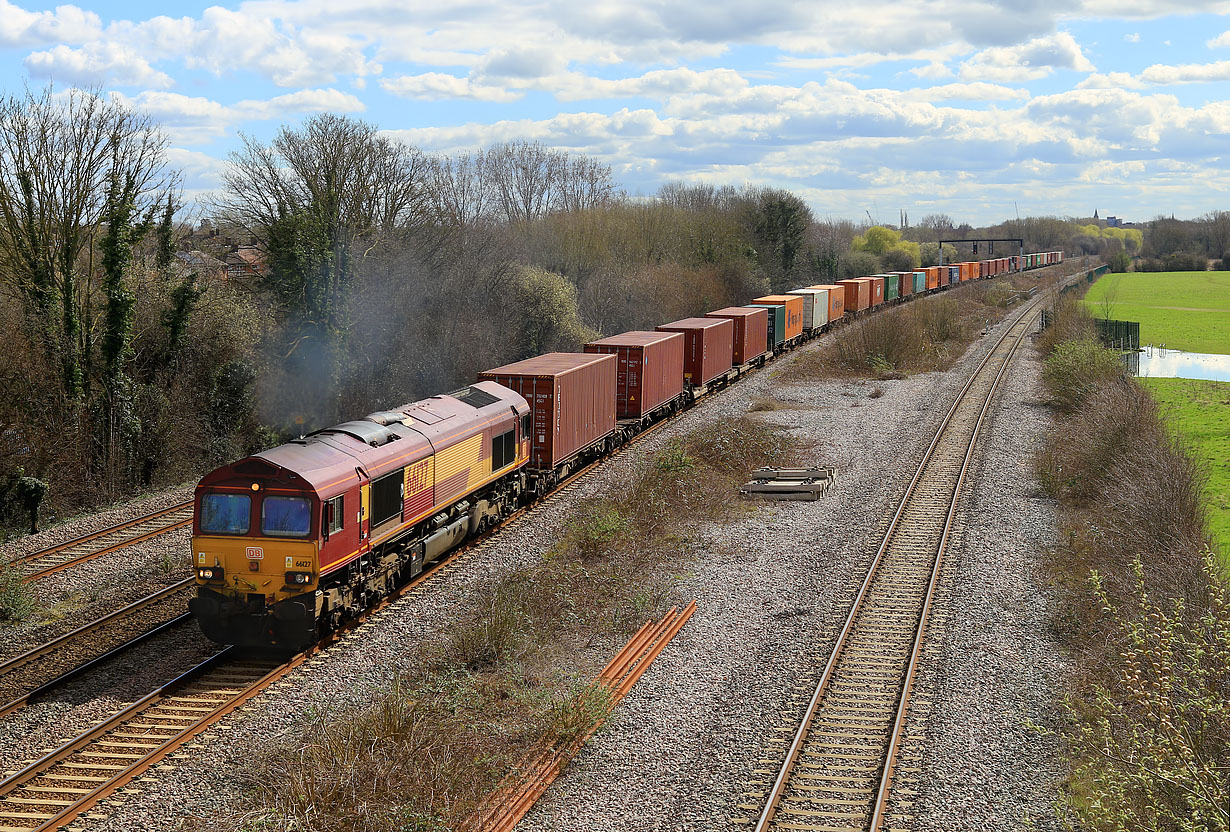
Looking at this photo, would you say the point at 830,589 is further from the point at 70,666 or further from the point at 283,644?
the point at 70,666

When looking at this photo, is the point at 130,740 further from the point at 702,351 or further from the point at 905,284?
the point at 905,284

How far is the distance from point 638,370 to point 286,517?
17.2 meters

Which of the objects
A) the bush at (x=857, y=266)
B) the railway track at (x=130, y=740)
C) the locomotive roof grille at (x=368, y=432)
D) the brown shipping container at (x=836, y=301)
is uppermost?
the bush at (x=857, y=266)

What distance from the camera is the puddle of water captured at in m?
58.4

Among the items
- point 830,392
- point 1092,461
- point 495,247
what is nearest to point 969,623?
point 1092,461

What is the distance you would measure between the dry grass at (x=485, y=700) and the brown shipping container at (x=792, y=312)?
1169 inches

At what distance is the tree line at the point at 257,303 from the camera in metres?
28.3

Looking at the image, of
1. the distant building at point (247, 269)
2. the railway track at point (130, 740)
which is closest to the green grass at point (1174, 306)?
the distant building at point (247, 269)

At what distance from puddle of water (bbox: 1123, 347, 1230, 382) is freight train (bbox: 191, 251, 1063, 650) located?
40.3 m

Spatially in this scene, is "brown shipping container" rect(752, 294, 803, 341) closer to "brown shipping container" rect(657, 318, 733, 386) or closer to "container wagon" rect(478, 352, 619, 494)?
"brown shipping container" rect(657, 318, 733, 386)

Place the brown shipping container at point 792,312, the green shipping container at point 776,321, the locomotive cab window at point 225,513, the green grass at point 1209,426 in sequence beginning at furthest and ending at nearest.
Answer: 1. the brown shipping container at point 792,312
2. the green shipping container at point 776,321
3. the green grass at point 1209,426
4. the locomotive cab window at point 225,513

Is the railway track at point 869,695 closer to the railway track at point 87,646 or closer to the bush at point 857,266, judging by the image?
the railway track at point 87,646

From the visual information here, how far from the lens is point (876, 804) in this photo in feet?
34.7

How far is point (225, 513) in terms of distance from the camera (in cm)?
1457
